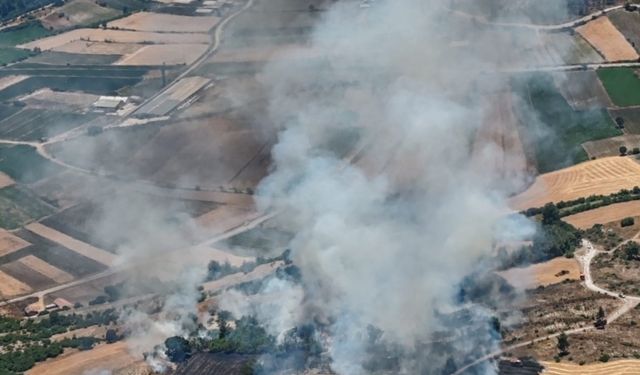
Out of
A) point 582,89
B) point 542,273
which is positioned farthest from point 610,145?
point 542,273

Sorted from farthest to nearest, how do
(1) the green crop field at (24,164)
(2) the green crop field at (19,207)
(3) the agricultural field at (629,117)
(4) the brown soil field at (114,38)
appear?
(4) the brown soil field at (114,38) → (1) the green crop field at (24,164) → (3) the agricultural field at (629,117) → (2) the green crop field at (19,207)

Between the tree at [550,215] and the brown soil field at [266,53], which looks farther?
the brown soil field at [266,53]

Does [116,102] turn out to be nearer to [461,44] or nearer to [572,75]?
[461,44]

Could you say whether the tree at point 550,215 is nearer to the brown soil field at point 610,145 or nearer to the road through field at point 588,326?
the road through field at point 588,326

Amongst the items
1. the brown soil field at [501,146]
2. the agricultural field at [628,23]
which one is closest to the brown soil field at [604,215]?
the brown soil field at [501,146]

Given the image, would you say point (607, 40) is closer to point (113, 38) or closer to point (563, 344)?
point (113, 38)

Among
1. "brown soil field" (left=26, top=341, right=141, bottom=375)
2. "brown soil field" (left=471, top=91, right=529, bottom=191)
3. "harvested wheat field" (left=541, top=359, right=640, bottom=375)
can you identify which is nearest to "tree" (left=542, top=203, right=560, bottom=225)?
"brown soil field" (left=471, top=91, right=529, bottom=191)
